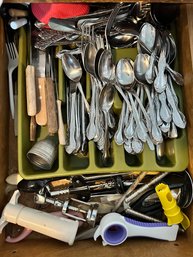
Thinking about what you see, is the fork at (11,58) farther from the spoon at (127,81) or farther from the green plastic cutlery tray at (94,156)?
the spoon at (127,81)

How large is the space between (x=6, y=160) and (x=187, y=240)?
0.40m

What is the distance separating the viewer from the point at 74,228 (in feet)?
2.63

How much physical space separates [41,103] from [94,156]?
15 cm

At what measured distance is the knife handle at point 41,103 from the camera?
830 millimetres

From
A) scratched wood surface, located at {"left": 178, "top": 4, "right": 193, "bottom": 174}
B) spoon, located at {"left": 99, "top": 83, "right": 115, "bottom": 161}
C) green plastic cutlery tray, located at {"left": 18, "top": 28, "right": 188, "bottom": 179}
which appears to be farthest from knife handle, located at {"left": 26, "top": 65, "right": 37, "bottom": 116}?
scratched wood surface, located at {"left": 178, "top": 4, "right": 193, "bottom": 174}

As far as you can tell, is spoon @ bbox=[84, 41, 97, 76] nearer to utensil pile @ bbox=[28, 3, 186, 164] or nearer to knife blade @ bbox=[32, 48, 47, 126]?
utensil pile @ bbox=[28, 3, 186, 164]

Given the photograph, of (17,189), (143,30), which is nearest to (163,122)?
(143,30)

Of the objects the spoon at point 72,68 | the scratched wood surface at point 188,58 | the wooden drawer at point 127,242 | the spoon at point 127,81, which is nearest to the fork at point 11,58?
the wooden drawer at point 127,242

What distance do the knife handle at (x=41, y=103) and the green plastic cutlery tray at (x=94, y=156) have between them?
0.03 metres

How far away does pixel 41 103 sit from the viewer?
83 cm

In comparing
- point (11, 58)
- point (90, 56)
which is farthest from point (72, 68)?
point (11, 58)

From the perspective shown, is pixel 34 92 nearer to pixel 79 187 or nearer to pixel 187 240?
pixel 79 187

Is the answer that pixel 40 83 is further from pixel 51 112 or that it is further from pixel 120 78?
pixel 120 78

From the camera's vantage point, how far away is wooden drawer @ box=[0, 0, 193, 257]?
773 millimetres
